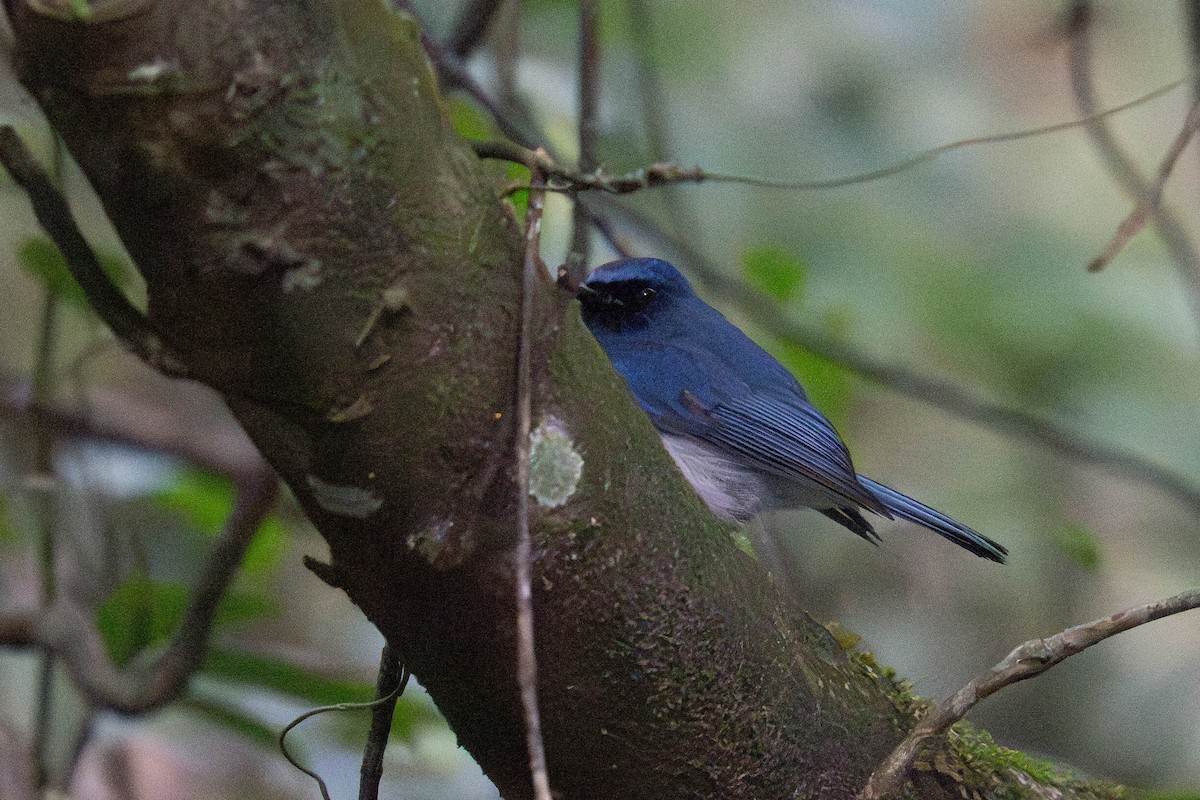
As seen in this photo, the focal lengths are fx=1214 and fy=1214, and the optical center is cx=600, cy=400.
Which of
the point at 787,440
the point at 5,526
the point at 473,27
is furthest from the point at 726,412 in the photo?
the point at 5,526

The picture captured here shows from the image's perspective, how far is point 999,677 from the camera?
1538 mm

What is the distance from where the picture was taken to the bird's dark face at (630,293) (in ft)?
11.3

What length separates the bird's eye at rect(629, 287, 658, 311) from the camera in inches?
139

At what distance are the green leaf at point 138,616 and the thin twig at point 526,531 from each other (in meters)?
2.00

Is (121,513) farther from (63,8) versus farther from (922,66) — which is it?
(922,66)

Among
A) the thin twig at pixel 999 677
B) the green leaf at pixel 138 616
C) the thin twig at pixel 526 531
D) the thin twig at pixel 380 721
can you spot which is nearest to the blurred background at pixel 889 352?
the green leaf at pixel 138 616

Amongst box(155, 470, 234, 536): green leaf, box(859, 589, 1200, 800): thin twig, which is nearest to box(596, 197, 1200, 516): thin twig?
box(155, 470, 234, 536): green leaf

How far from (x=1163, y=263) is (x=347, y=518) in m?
6.01

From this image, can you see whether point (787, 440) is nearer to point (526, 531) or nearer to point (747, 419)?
point (747, 419)

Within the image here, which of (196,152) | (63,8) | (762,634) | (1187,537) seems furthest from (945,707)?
(1187,537)

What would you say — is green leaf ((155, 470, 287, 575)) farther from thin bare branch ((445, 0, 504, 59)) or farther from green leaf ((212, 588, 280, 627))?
thin bare branch ((445, 0, 504, 59))

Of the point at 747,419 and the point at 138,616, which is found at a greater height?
the point at 747,419

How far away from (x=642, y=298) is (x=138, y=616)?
162 cm

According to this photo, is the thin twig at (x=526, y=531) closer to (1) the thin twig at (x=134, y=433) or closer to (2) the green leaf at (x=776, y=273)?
(2) the green leaf at (x=776, y=273)
